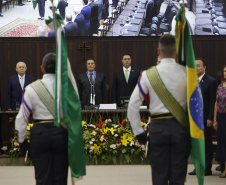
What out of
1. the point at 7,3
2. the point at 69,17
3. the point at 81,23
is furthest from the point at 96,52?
the point at 7,3

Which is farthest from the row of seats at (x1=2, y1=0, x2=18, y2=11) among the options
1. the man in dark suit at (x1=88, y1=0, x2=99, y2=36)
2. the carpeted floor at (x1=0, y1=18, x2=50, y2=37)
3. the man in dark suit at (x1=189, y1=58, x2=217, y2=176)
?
the man in dark suit at (x1=189, y1=58, x2=217, y2=176)

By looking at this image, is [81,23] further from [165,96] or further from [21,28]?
[165,96]

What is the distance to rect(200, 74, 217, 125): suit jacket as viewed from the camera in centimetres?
720

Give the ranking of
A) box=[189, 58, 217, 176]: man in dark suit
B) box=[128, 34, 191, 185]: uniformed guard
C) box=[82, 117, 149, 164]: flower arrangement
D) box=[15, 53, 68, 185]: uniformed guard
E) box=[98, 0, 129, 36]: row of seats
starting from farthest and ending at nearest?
box=[98, 0, 129, 36]: row of seats < box=[82, 117, 149, 164]: flower arrangement < box=[189, 58, 217, 176]: man in dark suit < box=[15, 53, 68, 185]: uniformed guard < box=[128, 34, 191, 185]: uniformed guard

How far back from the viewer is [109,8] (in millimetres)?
11742

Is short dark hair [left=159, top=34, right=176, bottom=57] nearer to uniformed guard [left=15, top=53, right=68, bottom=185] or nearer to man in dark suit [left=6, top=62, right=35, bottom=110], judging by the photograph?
uniformed guard [left=15, top=53, right=68, bottom=185]

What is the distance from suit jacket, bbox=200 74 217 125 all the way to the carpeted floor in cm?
537

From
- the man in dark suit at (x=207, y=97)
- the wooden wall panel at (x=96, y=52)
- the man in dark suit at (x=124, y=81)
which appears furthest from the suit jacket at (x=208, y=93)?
the wooden wall panel at (x=96, y=52)

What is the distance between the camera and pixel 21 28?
1173 cm

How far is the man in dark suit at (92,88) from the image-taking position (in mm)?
10031

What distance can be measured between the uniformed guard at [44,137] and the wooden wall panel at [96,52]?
724cm

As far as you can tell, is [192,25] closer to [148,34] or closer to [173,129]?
[148,34]

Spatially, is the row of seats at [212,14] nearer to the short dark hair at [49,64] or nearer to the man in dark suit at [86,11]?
the man in dark suit at [86,11]

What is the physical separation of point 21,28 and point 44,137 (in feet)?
24.6
